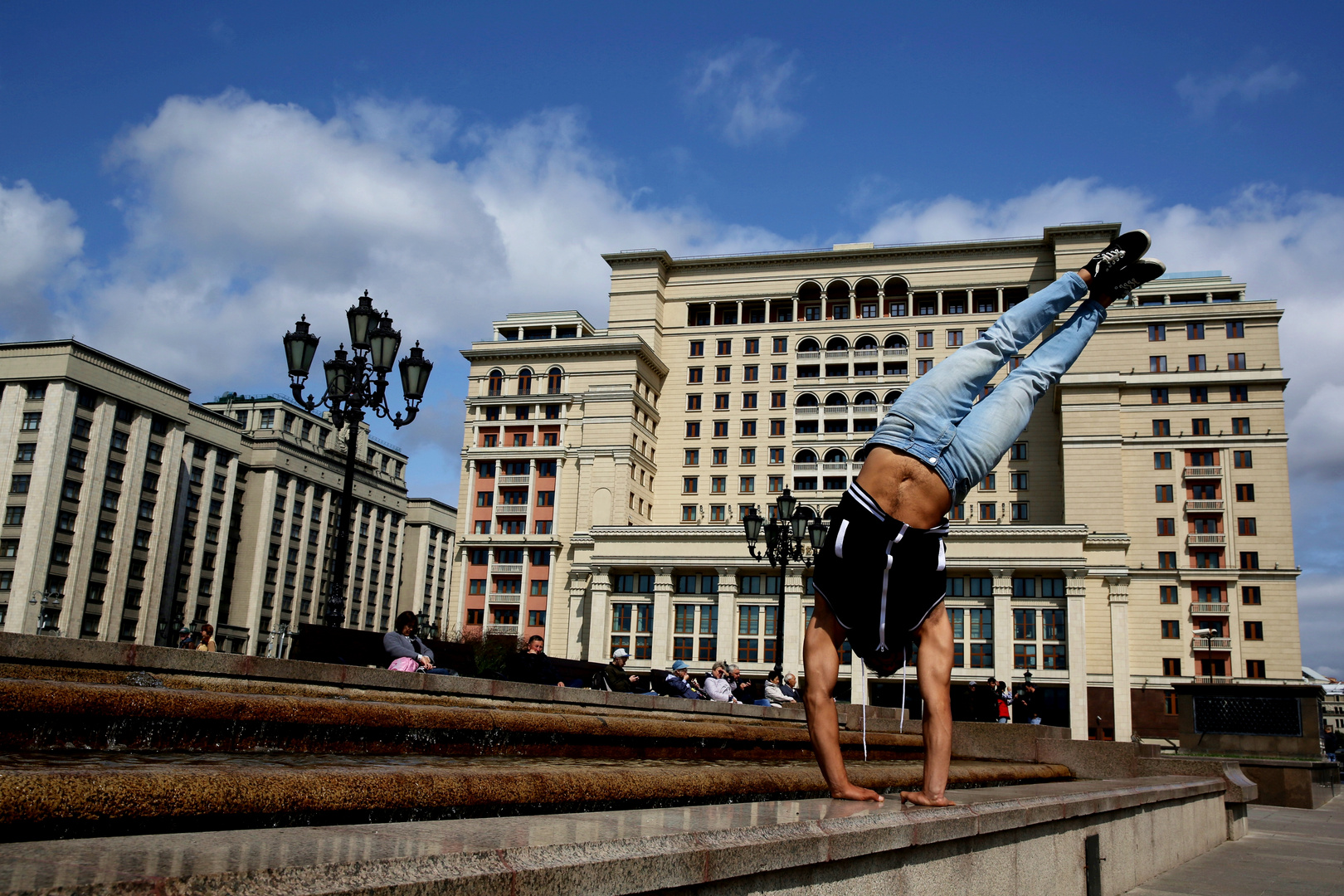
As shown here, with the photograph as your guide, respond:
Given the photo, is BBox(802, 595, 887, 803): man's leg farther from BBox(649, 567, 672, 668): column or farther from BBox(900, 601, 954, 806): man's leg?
BBox(649, 567, 672, 668): column

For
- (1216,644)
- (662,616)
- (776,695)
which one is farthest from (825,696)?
(1216,644)

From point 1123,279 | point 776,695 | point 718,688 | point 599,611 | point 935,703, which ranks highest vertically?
point 599,611

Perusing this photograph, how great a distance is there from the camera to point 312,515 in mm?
96750

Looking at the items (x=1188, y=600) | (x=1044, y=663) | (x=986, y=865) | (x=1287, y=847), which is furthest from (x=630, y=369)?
(x=986, y=865)

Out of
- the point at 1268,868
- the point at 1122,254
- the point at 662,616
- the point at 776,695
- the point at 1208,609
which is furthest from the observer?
the point at 662,616

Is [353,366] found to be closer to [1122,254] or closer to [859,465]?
[1122,254]

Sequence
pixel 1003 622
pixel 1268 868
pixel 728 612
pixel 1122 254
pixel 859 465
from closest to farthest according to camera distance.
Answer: pixel 1122 254, pixel 1268 868, pixel 859 465, pixel 1003 622, pixel 728 612

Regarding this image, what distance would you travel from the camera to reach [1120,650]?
193 feet

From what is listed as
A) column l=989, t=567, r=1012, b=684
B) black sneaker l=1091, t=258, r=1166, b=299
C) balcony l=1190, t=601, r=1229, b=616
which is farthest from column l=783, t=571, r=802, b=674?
black sneaker l=1091, t=258, r=1166, b=299

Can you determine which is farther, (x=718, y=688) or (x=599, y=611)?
(x=599, y=611)

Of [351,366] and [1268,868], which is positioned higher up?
[351,366]

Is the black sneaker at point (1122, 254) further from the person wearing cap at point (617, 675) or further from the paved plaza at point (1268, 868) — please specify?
the person wearing cap at point (617, 675)

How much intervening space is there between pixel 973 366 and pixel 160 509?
81773 mm

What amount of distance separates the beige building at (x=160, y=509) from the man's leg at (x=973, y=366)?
67.6 m
